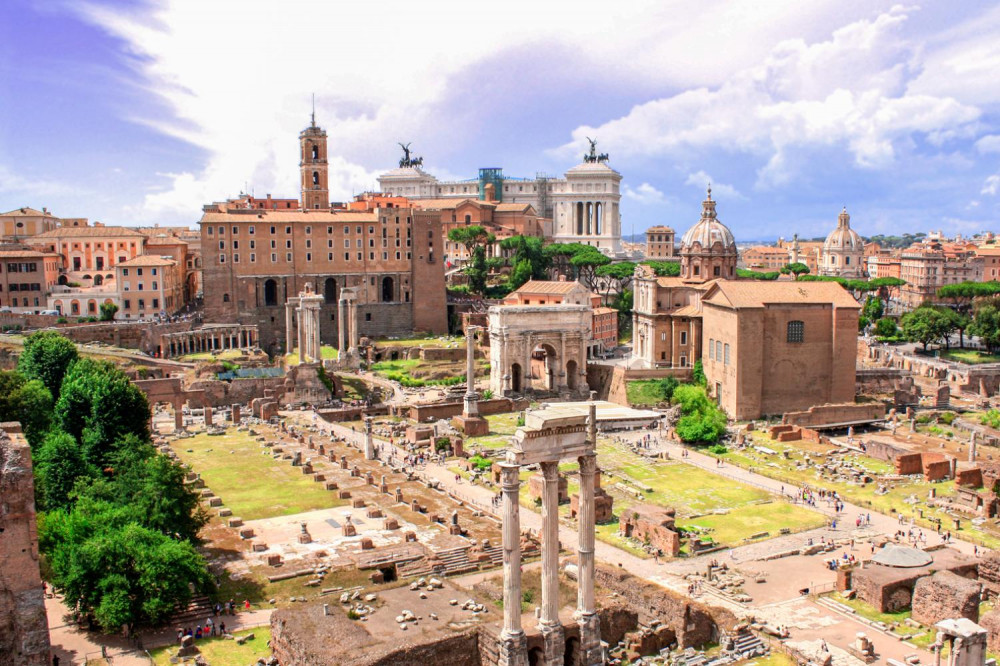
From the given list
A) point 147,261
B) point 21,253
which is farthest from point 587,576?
point 21,253

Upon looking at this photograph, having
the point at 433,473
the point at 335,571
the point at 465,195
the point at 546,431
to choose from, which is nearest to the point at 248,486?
the point at 433,473

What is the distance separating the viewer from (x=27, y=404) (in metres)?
43.6

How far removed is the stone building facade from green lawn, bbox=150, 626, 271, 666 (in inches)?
1562

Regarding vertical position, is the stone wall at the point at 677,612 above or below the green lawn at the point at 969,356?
below

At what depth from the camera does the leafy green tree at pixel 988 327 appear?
8381cm

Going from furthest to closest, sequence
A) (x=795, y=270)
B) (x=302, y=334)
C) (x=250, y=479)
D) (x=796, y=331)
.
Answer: (x=795, y=270) → (x=302, y=334) → (x=796, y=331) → (x=250, y=479)

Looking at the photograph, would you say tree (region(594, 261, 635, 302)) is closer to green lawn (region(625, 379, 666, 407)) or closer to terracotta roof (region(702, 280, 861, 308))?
green lawn (region(625, 379, 666, 407))

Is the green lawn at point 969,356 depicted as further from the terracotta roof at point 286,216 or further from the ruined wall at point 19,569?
the ruined wall at point 19,569

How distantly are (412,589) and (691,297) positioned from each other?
47.0 meters

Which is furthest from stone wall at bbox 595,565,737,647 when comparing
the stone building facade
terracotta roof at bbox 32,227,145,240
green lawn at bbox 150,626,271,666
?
terracotta roof at bbox 32,227,145,240

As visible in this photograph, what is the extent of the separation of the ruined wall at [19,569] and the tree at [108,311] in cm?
→ 5703

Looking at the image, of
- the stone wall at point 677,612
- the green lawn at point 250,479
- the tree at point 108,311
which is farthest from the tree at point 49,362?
the stone wall at point 677,612

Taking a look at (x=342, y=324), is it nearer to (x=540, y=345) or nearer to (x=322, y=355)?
(x=322, y=355)

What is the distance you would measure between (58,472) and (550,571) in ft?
69.4
